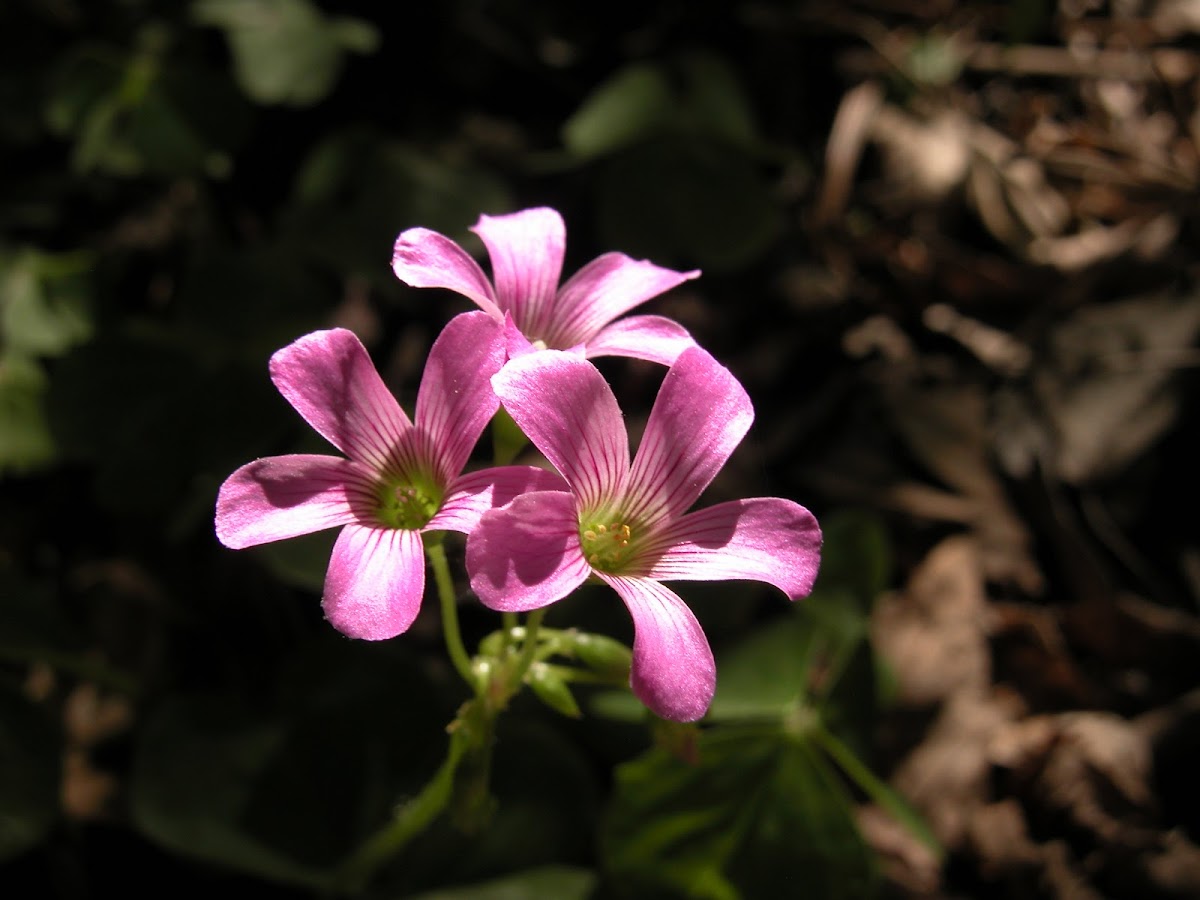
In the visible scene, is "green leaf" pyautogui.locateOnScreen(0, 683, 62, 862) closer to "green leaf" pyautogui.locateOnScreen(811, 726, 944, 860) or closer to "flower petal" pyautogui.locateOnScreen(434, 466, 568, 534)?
"flower petal" pyautogui.locateOnScreen(434, 466, 568, 534)

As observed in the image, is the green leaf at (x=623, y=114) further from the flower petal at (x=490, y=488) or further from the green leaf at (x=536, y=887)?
the green leaf at (x=536, y=887)

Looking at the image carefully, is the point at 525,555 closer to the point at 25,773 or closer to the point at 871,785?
the point at 871,785

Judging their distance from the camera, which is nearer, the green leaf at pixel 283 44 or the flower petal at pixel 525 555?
the flower petal at pixel 525 555

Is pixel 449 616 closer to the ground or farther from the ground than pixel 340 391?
closer to the ground

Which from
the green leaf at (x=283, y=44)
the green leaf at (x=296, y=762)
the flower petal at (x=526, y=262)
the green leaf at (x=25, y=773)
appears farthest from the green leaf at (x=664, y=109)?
the green leaf at (x=25, y=773)

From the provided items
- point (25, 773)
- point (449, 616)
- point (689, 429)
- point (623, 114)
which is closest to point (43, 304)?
point (25, 773)

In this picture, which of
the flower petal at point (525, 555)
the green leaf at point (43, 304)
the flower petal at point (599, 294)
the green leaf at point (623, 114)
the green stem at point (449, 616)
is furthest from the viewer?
the green leaf at point (623, 114)

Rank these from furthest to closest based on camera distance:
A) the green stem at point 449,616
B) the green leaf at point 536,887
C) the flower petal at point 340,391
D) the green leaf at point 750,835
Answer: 1. the green leaf at point 536,887
2. the green leaf at point 750,835
3. the green stem at point 449,616
4. the flower petal at point 340,391
